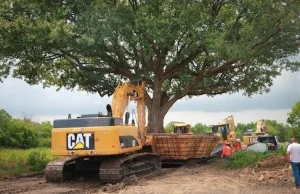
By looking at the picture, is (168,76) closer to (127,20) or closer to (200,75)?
(200,75)

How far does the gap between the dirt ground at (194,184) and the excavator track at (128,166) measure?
1.02ft

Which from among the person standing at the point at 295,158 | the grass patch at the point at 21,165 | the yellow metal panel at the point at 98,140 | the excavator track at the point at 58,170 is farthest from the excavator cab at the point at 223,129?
the person standing at the point at 295,158

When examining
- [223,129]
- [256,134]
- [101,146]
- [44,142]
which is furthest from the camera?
[44,142]

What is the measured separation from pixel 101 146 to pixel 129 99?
12.3 feet

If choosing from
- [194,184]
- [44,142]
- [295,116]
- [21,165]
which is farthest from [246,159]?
[295,116]

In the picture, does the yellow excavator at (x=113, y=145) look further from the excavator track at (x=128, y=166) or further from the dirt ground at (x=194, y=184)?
the dirt ground at (x=194, y=184)

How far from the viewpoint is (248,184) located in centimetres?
1490

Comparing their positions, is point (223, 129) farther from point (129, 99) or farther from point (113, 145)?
point (113, 145)

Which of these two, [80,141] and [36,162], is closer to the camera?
[80,141]

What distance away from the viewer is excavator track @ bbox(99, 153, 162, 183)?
16.0 m

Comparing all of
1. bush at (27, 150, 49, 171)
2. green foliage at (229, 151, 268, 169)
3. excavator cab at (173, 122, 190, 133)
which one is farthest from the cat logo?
excavator cab at (173, 122, 190, 133)

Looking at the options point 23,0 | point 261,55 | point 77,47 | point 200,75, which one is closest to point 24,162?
point 77,47

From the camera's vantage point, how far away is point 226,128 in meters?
29.9

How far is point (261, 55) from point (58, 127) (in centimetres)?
1308
